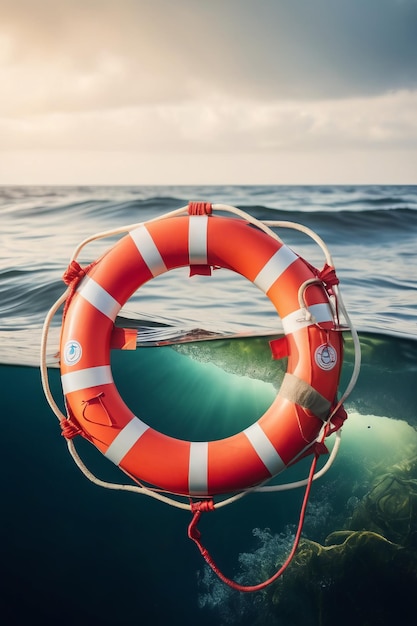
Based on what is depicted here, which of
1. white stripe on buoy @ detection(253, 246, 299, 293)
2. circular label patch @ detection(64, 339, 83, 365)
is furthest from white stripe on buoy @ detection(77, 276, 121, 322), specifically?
white stripe on buoy @ detection(253, 246, 299, 293)

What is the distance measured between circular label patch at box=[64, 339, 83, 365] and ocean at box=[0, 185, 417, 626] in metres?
2.77

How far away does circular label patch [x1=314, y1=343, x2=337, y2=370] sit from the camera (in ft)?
13.3

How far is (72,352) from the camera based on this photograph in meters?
4.18

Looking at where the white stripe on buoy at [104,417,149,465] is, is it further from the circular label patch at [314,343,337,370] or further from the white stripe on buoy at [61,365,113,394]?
the circular label patch at [314,343,337,370]

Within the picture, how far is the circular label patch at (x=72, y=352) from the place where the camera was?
4.16 metres

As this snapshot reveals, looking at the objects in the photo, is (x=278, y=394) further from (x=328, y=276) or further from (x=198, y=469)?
(x=328, y=276)

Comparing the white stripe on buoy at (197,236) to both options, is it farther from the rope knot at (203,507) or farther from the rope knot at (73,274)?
the rope knot at (203,507)

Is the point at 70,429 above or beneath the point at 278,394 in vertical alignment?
beneath

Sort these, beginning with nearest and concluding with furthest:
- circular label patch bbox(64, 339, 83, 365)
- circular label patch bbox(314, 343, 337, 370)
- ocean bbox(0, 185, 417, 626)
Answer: circular label patch bbox(314, 343, 337, 370), circular label patch bbox(64, 339, 83, 365), ocean bbox(0, 185, 417, 626)

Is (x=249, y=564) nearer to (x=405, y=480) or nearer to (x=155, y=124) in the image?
(x=405, y=480)

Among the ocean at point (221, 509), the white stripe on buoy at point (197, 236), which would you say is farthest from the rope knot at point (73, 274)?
the ocean at point (221, 509)

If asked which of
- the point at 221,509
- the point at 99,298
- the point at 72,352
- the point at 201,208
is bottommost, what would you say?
the point at 221,509

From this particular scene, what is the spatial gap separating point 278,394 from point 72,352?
1186 mm

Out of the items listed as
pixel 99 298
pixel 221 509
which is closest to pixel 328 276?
pixel 99 298
